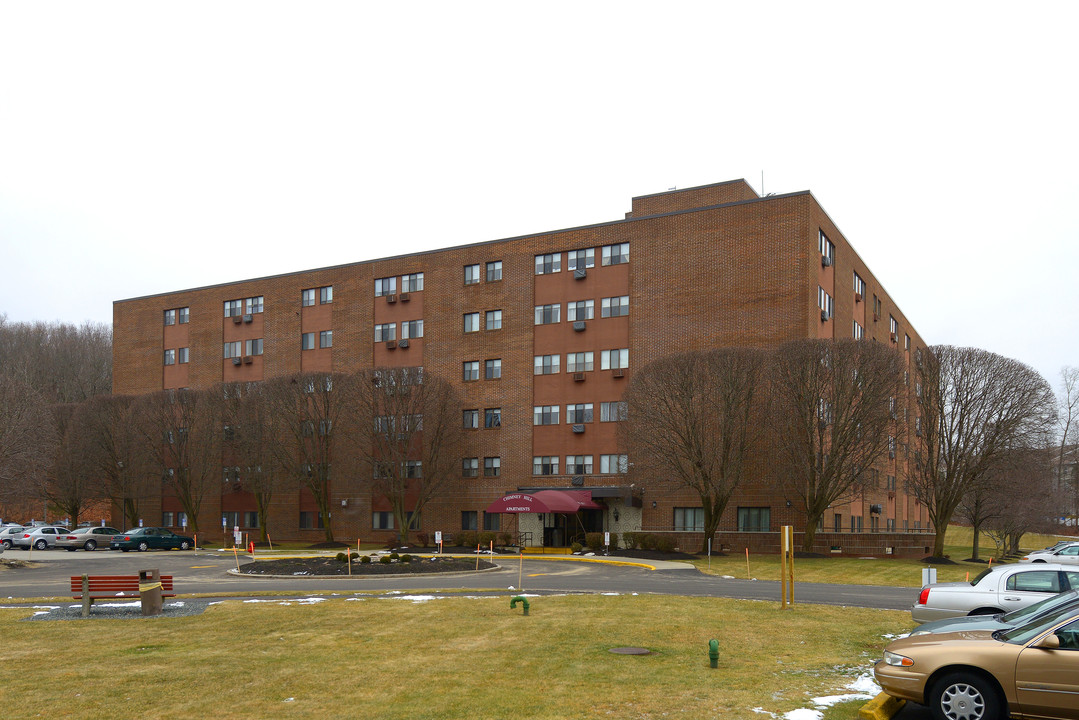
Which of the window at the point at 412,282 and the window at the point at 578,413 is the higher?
the window at the point at 412,282

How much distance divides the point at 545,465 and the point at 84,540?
2842 centimetres

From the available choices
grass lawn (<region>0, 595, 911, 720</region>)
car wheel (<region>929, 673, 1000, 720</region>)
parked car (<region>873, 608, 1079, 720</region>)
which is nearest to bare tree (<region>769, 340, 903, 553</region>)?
grass lawn (<region>0, 595, 911, 720</region>)

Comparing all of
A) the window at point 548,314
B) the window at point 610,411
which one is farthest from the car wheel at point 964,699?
the window at point 548,314

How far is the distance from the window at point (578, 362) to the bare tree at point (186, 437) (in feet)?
83.6

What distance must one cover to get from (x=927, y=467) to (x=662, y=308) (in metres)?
16.8

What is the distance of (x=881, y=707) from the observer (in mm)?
9719

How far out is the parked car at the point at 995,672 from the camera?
28.5 feet

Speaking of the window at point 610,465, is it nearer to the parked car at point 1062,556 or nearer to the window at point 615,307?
the window at point 615,307

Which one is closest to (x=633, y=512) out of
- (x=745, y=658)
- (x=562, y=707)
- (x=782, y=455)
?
(x=782, y=455)

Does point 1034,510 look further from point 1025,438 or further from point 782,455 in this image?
point 782,455

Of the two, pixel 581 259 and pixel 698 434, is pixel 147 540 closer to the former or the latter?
pixel 581 259

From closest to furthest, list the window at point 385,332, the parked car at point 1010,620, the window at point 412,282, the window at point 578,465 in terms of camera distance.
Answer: the parked car at point 1010,620 → the window at point 578,465 → the window at point 412,282 → the window at point 385,332

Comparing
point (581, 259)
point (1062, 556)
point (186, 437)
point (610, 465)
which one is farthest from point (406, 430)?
point (1062, 556)

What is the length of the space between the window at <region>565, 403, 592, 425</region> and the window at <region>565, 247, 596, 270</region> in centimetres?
873
